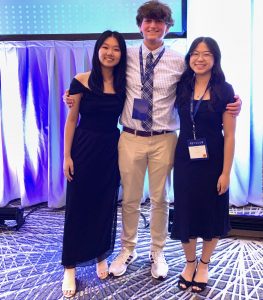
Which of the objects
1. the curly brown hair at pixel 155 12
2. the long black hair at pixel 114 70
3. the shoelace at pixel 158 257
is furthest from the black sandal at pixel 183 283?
the curly brown hair at pixel 155 12

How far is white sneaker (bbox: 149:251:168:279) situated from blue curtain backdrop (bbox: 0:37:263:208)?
3.18ft

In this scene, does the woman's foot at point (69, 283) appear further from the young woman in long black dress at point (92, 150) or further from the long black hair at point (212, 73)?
the long black hair at point (212, 73)

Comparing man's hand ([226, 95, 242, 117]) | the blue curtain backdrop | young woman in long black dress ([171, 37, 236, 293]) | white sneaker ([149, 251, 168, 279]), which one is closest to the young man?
white sneaker ([149, 251, 168, 279])

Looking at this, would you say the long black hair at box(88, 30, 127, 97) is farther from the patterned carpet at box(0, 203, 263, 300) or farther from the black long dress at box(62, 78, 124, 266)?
the patterned carpet at box(0, 203, 263, 300)

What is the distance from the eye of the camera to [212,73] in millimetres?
1736

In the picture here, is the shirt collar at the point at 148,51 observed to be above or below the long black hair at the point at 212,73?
above

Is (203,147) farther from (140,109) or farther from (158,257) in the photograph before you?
(158,257)

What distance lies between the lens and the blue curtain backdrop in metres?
2.90

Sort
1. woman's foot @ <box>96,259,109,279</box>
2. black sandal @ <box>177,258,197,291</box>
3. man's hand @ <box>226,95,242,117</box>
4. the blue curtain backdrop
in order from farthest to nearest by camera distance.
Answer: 1. the blue curtain backdrop
2. woman's foot @ <box>96,259,109,279</box>
3. black sandal @ <box>177,258,197,291</box>
4. man's hand @ <box>226,95,242,117</box>

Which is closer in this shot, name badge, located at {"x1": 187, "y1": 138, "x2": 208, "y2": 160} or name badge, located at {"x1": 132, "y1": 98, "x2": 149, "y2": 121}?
name badge, located at {"x1": 187, "y1": 138, "x2": 208, "y2": 160}

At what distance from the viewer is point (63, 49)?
288 centimetres

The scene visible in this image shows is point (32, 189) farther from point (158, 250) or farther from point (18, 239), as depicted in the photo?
point (158, 250)

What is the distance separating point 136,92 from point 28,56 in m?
1.47

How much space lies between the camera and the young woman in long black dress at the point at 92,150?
1.82 m
